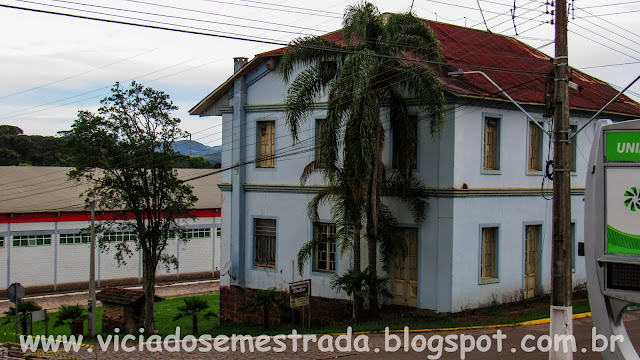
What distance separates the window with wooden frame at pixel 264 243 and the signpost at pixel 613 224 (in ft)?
45.8

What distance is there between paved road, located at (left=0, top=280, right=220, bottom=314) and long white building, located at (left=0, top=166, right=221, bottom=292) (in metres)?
1.00

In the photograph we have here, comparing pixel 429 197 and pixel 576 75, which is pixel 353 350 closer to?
pixel 429 197

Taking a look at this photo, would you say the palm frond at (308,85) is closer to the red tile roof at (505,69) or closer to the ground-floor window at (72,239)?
the red tile roof at (505,69)

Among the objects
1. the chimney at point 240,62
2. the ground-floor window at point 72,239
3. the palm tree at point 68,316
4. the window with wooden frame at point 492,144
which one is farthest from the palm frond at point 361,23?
the ground-floor window at point 72,239

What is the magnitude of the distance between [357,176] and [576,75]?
1312 centimetres

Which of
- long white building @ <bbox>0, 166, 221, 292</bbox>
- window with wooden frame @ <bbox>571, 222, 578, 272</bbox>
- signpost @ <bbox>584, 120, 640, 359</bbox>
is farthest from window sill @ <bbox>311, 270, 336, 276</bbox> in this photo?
long white building @ <bbox>0, 166, 221, 292</bbox>

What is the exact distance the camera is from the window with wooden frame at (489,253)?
2006 centimetres

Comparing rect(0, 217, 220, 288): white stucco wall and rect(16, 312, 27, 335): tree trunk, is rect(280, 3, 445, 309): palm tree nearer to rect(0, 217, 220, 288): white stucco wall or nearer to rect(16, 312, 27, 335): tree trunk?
rect(16, 312, 27, 335): tree trunk

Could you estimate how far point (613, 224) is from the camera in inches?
370

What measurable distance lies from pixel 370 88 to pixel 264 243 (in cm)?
770

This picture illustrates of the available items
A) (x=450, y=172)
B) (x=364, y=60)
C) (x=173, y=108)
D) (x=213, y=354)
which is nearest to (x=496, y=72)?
(x=450, y=172)

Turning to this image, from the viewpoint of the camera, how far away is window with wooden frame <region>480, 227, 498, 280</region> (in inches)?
790

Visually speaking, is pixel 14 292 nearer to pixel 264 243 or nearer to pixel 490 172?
pixel 264 243

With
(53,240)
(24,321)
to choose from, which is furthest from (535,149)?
(53,240)
